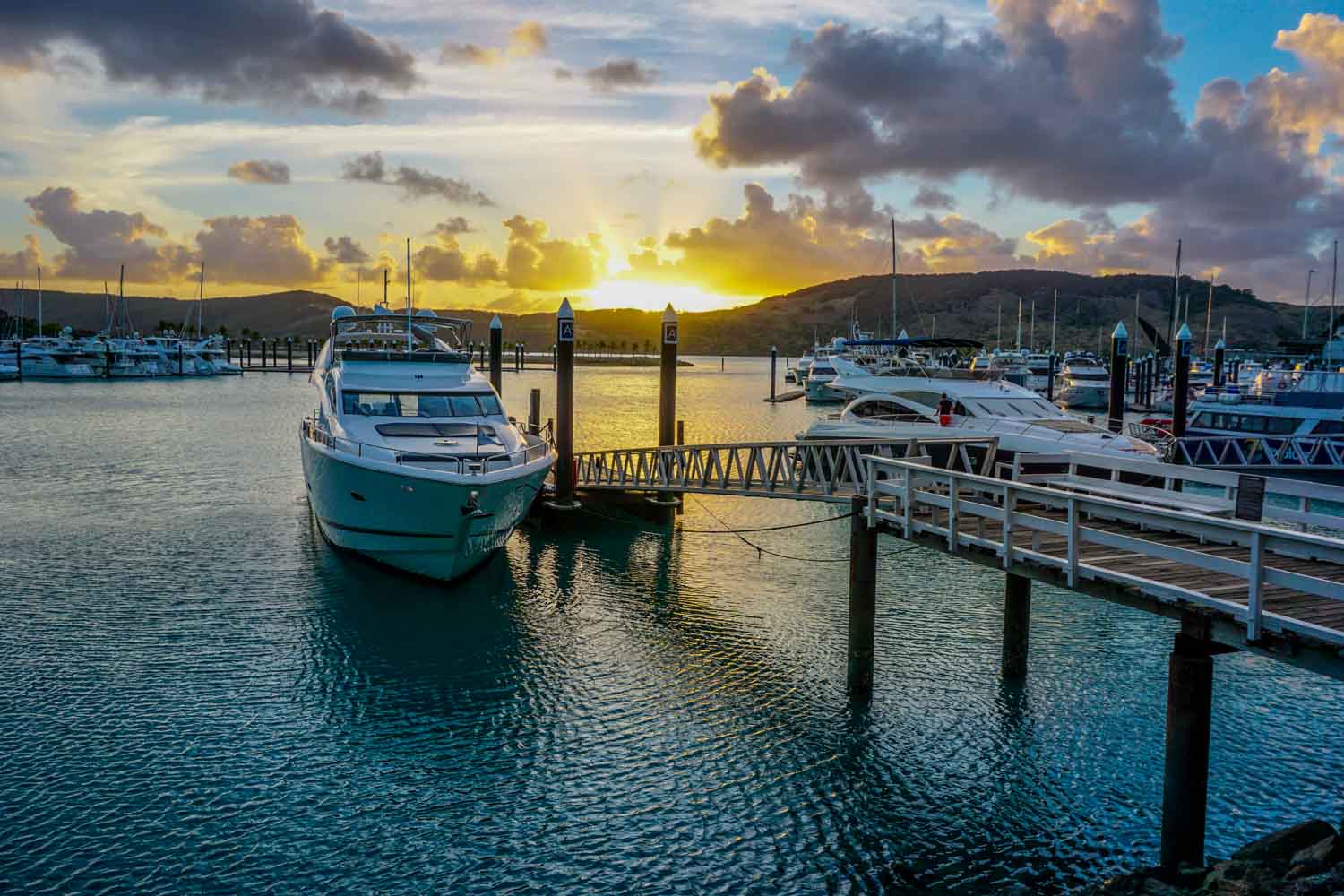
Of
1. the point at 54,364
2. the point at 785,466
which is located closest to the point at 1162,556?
the point at 785,466

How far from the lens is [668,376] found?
88.2 ft

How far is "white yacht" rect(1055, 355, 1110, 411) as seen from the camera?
69.3 meters

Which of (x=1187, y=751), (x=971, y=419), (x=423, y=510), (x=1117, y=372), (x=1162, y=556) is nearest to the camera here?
(x=1187, y=751)

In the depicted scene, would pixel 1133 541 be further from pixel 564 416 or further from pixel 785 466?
pixel 564 416

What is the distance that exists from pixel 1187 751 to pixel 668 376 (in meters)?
18.9

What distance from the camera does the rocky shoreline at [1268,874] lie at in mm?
7859

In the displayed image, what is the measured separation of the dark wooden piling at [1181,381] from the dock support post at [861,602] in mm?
27505

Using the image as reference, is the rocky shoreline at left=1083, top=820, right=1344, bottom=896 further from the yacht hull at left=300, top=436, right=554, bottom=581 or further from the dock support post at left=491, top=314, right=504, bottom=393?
the dock support post at left=491, top=314, right=504, bottom=393

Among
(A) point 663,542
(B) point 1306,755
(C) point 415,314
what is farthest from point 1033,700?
(C) point 415,314

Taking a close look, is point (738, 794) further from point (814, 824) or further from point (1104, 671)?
point (1104, 671)

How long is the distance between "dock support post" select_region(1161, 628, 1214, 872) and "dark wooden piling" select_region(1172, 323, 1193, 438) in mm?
30538

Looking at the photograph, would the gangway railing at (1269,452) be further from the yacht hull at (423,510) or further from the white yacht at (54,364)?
the white yacht at (54,364)

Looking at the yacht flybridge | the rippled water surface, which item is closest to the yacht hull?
the yacht flybridge

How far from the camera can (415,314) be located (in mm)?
28672
